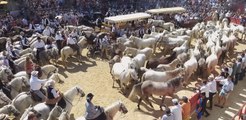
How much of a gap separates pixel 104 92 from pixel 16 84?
4.06 meters

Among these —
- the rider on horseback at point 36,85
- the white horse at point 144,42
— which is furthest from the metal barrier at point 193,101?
the white horse at point 144,42

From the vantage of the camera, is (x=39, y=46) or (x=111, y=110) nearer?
(x=111, y=110)

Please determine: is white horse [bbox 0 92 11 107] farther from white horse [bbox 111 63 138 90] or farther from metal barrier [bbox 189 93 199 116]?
metal barrier [bbox 189 93 199 116]

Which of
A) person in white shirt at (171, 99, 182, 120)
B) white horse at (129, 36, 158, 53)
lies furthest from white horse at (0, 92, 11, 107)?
white horse at (129, 36, 158, 53)

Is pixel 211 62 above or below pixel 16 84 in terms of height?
below

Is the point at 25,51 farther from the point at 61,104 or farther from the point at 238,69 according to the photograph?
the point at 238,69

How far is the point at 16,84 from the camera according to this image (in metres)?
13.7

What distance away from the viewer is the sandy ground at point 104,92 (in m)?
13.8

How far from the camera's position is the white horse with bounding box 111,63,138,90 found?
15.0 metres

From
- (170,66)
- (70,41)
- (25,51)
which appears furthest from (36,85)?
(70,41)

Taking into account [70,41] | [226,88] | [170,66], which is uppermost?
[70,41]

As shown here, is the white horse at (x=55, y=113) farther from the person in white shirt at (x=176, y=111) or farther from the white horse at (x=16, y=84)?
the person in white shirt at (x=176, y=111)

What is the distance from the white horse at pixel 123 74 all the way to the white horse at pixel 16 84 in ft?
13.5

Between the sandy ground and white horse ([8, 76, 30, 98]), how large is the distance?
232 cm
